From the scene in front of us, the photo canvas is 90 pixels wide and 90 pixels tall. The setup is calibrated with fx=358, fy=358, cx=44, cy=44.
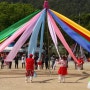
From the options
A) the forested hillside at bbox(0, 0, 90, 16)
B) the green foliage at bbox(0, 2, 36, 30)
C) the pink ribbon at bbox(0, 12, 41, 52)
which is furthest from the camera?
the forested hillside at bbox(0, 0, 90, 16)

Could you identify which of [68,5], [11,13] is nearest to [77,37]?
[11,13]

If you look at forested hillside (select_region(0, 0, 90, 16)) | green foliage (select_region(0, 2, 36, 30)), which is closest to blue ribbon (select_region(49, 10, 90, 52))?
green foliage (select_region(0, 2, 36, 30))

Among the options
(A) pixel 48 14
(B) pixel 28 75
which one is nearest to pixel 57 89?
(B) pixel 28 75

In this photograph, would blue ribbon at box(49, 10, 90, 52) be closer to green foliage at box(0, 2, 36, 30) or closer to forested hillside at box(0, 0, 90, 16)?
green foliage at box(0, 2, 36, 30)

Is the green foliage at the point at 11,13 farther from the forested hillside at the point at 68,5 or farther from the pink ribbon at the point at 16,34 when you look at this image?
the forested hillside at the point at 68,5

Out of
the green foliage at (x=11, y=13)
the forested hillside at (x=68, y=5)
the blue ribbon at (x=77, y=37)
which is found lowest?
the blue ribbon at (x=77, y=37)

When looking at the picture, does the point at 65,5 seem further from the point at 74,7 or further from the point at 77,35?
the point at 77,35

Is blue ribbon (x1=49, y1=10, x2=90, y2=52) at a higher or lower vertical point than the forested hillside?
lower

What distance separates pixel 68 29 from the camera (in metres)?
21.0

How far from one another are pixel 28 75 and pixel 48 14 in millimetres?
5193

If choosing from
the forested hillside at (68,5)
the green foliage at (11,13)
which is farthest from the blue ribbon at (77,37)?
the forested hillside at (68,5)

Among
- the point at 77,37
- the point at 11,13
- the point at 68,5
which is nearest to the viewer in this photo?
the point at 77,37

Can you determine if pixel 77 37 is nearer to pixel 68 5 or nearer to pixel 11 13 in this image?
pixel 11 13

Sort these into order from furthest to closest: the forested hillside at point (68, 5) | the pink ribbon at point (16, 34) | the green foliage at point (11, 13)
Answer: the forested hillside at point (68, 5) < the green foliage at point (11, 13) < the pink ribbon at point (16, 34)
